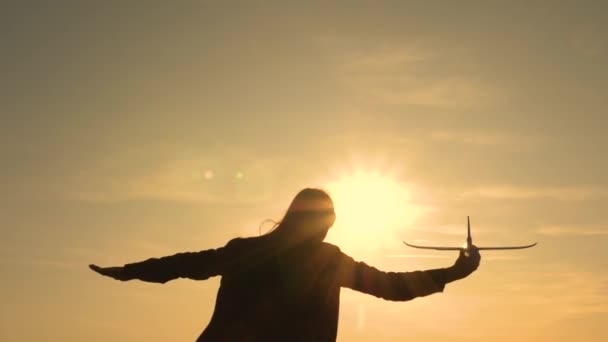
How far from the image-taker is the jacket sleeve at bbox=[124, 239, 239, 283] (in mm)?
11727

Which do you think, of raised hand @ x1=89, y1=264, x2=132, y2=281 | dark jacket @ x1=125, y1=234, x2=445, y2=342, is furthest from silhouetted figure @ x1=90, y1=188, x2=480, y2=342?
raised hand @ x1=89, y1=264, x2=132, y2=281

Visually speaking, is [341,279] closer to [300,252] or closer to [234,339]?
[300,252]

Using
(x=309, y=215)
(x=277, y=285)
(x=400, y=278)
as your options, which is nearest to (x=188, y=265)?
(x=277, y=285)

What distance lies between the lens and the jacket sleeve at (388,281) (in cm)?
1175

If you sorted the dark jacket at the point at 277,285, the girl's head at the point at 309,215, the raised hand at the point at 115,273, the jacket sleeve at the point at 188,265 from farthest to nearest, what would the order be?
1. the raised hand at the point at 115,273
2. the jacket sleeve at the point at 188,265
3. the girl's head at the point at 309,215
4. the dark jacket at the point at 277,285

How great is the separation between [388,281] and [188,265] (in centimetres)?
237

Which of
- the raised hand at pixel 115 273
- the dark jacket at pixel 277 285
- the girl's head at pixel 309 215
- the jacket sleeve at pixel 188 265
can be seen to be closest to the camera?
the dark jacket at pixel 277 285

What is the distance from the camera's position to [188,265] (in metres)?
11.9

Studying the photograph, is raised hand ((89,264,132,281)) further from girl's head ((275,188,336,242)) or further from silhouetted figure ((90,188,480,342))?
girl's head ((275,188,336,242))

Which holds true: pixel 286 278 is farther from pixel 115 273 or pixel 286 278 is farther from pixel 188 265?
pixel 115 273

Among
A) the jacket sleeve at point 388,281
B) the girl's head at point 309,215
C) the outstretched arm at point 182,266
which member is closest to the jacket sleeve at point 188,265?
the outstretched arm at point 182,266

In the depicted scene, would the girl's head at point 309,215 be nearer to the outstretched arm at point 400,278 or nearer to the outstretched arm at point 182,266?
the outstretched arm at point 400,278

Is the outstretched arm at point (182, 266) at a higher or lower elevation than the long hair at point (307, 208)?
lower

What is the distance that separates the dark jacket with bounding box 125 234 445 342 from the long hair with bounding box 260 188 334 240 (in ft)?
0.73
